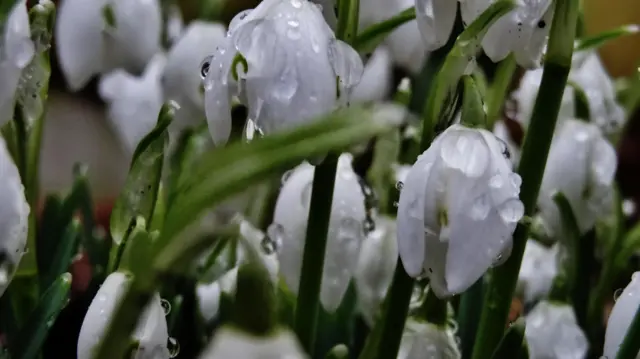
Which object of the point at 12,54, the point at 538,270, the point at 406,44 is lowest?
the point at 538,270

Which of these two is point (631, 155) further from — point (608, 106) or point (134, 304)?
point (134, 304)

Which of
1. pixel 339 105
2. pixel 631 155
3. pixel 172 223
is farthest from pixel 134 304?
pixel 631 155

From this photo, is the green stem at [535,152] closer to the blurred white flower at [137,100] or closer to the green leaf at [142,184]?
the green leaf at [142,184]

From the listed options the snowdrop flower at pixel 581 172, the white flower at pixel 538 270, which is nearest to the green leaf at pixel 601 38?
the snowdrop flower at pixel 581 172

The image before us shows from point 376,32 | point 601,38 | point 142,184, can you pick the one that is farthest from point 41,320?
point 601,38

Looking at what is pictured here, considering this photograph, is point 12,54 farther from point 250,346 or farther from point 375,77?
point 375,77

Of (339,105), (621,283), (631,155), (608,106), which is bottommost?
(631,155)

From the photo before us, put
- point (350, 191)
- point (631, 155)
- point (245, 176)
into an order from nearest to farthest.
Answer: point (245, 176) → point (350, 191) → point (631, 155)
